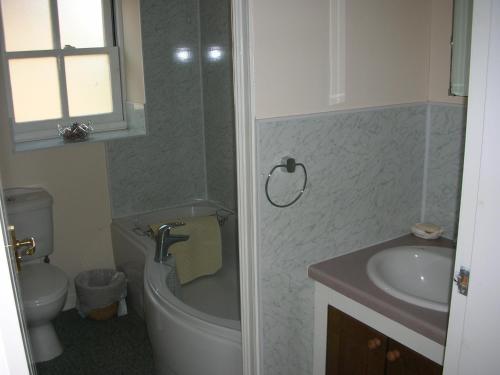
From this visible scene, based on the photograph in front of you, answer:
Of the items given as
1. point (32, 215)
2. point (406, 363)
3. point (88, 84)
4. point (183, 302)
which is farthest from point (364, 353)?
point (88, 84)

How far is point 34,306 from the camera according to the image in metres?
2.75

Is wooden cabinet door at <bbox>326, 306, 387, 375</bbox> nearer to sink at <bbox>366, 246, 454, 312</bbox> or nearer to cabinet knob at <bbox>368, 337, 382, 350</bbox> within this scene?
cabinet knob at <bbox>368, 337, 382, 350</bbox>

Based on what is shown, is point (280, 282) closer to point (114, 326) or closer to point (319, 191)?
point (319, 191)

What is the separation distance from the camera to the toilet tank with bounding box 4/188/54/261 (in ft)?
9.55

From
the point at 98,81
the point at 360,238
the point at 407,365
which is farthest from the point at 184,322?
the point at 98,81

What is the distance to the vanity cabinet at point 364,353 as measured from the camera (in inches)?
66.1

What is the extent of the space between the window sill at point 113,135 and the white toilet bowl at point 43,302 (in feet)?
2.26

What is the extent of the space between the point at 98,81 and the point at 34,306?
1.49m

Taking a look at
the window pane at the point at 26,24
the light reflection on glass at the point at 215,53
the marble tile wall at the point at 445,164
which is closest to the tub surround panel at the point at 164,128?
the light reflection on glass at the point at 215,53

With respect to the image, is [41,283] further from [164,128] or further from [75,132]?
[164,128]

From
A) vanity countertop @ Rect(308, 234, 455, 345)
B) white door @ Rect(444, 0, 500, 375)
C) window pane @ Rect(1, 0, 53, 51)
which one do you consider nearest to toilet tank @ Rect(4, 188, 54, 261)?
window pane @ Rect(1, 0, 53, 51)

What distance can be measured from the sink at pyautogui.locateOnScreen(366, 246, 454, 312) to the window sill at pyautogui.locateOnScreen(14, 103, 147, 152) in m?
1.96

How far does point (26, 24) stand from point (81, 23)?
13.2 inches

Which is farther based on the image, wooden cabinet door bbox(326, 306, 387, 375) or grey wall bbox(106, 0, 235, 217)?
grey wall bbox(106, 0, 235, 217)
